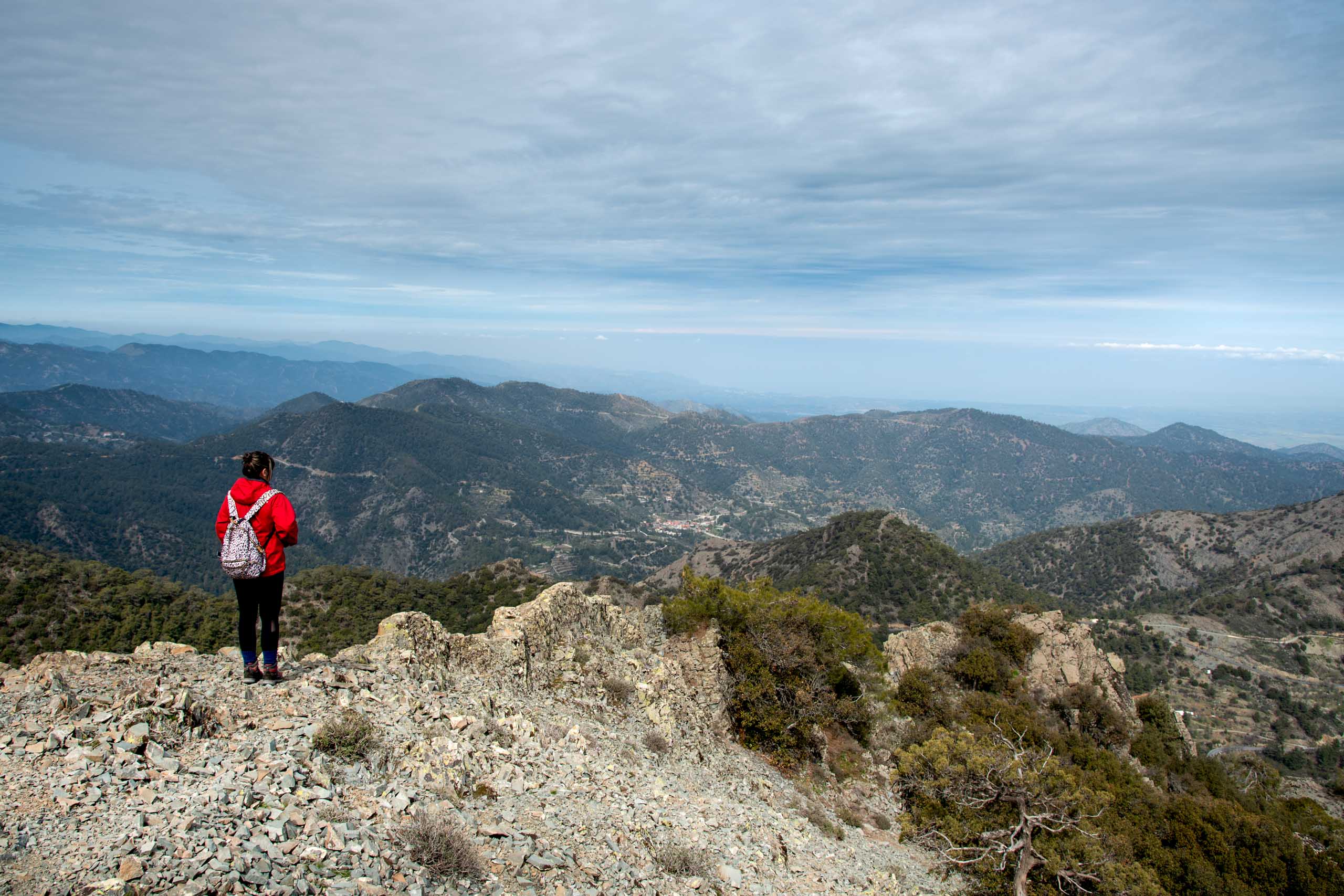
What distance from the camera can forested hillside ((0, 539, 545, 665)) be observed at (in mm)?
43594

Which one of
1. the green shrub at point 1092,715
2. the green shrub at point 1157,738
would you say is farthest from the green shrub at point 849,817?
the green shrub at point 1157,738

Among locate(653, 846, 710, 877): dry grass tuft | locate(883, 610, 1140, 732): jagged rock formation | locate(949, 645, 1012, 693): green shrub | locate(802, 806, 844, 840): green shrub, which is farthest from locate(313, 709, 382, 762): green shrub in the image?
locate(949, 645, 1012, 693): green shrub

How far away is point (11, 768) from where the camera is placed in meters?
6.72

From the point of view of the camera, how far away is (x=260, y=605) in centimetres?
928

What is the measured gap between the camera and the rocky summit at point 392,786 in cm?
629

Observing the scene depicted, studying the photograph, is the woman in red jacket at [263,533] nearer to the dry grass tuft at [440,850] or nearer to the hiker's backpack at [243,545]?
the hiker's backpack at [243,545]

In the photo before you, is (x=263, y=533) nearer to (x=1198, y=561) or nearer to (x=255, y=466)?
(x=255, y=466)

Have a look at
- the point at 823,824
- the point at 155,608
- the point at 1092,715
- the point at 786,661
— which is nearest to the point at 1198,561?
the point at 1092,715

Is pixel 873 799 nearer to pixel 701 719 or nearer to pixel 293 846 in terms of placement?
pixel 701 719

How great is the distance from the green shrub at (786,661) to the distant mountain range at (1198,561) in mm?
114310

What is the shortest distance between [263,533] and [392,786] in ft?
14.5

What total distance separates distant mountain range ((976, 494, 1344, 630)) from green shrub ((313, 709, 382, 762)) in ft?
444

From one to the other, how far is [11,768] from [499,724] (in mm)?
7305

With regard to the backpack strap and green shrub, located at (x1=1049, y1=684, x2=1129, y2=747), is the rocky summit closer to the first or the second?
the backpack strap
